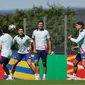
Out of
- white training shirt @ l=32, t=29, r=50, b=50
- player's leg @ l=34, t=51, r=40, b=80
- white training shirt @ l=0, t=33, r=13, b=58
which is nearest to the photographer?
white training shirt @ l=32, t=29, r=50, b=50

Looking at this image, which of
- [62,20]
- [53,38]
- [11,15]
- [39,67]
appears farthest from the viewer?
[11,15]

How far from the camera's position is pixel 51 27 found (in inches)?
Result: 825

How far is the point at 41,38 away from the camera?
658 inches

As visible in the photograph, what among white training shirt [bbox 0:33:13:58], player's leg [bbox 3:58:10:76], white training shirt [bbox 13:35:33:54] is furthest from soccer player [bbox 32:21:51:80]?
player's leg [bbox 3:58:10:76]

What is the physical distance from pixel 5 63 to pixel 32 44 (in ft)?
3.60

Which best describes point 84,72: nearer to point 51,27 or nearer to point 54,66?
point 54,66

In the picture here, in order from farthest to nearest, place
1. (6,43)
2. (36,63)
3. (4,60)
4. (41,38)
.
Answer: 1. (4,60)
2. (6,43)
3. (36,63)
4. (41,38)

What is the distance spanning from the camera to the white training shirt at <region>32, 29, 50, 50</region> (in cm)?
1667

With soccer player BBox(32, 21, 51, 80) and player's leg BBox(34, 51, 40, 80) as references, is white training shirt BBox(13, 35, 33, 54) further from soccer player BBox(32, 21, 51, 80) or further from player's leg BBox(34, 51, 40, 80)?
player's leg BBox(34, 51, 40, 80)

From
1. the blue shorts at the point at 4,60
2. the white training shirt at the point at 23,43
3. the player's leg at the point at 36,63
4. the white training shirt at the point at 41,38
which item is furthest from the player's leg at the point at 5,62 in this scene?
the white training shirt at the point at 41,38

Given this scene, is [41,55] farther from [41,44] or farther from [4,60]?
[4,60]

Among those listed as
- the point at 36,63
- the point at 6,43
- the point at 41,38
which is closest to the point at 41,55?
the point at 36,63

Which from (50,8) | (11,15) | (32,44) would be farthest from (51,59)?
(11,15)

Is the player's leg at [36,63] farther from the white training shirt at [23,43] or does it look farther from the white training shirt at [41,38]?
the white training shirt at [23,43]
